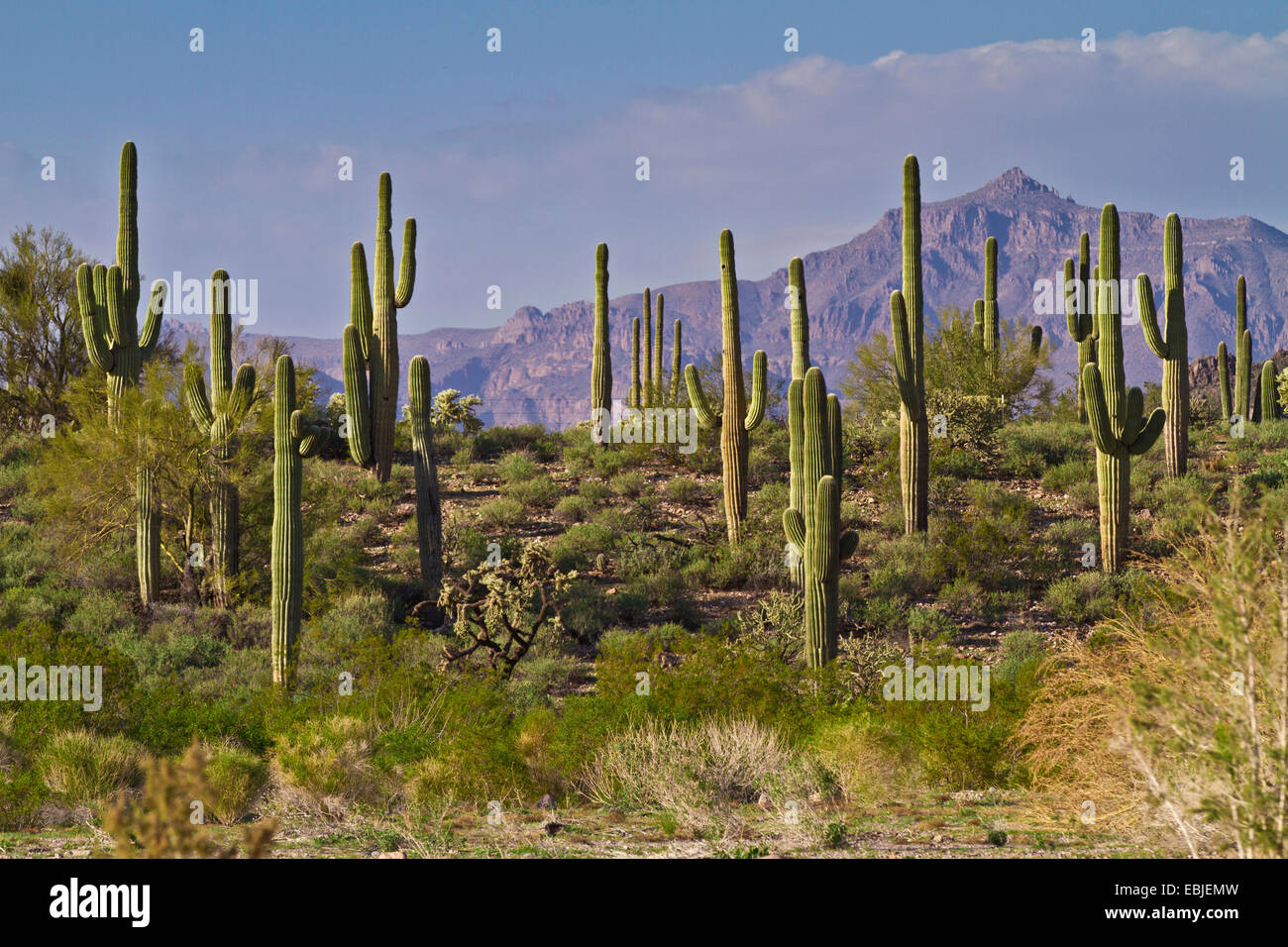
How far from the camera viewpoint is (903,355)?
1950 cm

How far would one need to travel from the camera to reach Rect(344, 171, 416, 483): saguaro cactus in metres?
20.0

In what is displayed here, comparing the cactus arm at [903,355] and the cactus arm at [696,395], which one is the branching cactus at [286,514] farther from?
the cactus arm at [903,355]

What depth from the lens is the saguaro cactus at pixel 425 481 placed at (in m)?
19.0

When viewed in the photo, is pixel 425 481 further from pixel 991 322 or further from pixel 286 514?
pixel 991 322

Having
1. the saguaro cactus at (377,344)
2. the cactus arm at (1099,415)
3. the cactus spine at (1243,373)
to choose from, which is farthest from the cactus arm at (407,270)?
the cactus spine at (1243,373)

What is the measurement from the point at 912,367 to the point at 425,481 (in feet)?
27.2

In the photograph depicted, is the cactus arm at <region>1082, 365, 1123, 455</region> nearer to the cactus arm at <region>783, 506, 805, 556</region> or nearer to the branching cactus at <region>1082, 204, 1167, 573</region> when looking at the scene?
the branching cactus at <region>1082, 204, 1167, 573</region>

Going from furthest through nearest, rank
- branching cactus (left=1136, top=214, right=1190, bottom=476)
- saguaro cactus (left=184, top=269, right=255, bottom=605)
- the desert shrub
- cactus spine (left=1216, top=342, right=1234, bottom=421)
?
cactus spine (left=1216, top=342, right=1234, bottom=421)
branching cactus (left=1136, top=214, right=1190, bottom=476)
saguaro cactus (left=184, top=269, right=255, bottom=605)
the desert shrub

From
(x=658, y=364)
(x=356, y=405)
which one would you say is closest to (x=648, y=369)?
(x=658, y=364)

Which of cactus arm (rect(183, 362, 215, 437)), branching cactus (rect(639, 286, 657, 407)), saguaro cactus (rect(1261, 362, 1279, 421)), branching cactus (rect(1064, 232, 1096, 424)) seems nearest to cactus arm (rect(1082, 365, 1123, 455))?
branching cactus (rect(1064, 232, 1096, 424))

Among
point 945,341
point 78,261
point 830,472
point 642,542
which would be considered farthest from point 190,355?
point 945,341

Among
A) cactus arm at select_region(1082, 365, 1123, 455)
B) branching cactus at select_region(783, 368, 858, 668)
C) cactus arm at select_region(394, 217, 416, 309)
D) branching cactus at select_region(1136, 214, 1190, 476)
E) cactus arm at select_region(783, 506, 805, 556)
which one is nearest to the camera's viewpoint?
branching cactus at select_region(783, 368, 858, 668)

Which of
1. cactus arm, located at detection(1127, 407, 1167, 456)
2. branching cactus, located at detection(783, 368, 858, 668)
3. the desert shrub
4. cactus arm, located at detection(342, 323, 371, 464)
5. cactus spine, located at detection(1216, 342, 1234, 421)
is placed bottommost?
the desert shrub

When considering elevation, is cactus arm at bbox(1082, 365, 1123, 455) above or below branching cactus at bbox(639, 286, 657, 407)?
below
